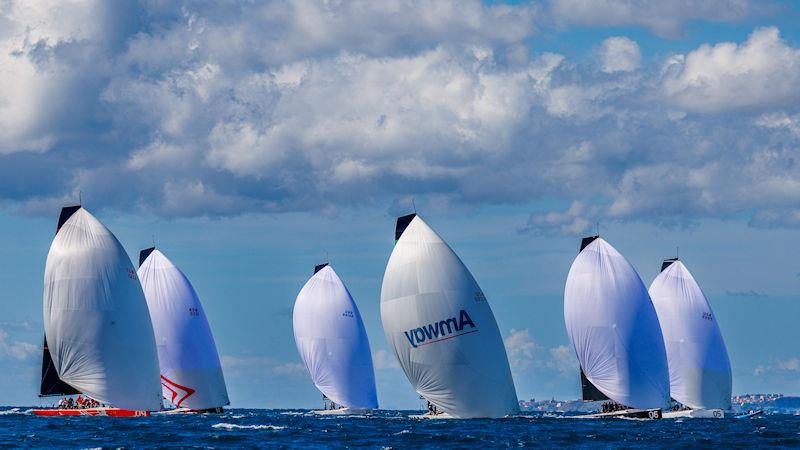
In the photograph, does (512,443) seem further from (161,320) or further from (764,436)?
(161,320)

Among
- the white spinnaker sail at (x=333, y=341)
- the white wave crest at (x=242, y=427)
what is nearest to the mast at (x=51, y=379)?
the white wave crest at (x=242, y=427)

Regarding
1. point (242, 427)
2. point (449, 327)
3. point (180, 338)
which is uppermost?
point (180, 338)

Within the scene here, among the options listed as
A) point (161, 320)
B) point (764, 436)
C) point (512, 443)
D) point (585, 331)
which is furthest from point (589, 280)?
point (161, 320)

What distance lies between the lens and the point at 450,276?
84375 millimetres

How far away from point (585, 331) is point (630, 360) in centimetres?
333

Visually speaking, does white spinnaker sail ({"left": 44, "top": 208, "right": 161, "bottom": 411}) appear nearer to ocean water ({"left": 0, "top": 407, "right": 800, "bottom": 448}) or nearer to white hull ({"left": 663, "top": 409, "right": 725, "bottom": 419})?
ocean water ({"left": 0, "top": 407, "right": 800, "bottom": 448})

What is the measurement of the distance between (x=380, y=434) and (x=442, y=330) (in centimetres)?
698

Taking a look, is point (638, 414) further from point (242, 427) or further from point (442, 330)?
point (242, 427)

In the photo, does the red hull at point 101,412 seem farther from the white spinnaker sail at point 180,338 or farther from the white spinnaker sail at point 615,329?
the white spinnaker sail at point 615,329

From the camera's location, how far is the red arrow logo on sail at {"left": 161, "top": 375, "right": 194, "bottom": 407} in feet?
340

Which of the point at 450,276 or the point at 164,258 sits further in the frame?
the point at 164,258

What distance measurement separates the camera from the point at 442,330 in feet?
276

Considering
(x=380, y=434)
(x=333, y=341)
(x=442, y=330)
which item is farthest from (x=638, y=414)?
(x=333, y=341)

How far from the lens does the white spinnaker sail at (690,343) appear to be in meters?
109
